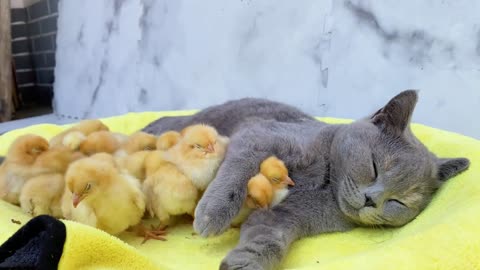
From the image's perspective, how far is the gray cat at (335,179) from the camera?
1.29 meters

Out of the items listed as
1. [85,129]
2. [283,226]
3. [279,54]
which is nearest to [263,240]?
[283,226]

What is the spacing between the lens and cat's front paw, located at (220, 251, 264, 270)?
1.08 m

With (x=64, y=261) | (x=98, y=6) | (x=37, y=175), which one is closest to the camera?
(x=64, y=261)

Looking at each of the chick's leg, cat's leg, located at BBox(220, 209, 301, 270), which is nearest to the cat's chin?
cat's leg, located at BBox(220, 209, 301, 270)

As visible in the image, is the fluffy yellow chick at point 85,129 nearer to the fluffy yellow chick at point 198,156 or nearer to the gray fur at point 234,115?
the gray fur at point 234,115

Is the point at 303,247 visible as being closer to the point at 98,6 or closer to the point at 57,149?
the point at 57,149

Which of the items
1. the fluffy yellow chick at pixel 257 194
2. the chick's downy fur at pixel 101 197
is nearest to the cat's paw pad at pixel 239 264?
the fluffy yellow chick at pixel 257 194

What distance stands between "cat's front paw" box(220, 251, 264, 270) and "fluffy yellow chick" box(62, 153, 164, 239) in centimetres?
34

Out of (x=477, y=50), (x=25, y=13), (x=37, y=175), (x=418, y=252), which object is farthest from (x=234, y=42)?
(x=25, y=13)

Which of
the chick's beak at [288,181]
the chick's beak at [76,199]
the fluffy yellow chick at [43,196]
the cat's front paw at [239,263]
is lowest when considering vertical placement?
the fluffy yellow chick at [43,196]

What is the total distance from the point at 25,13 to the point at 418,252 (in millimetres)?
4371

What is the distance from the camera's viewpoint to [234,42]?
8.66 ft

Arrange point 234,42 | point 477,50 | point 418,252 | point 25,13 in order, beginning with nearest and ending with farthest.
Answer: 1. point 418,252
2. point 477,50
3. point 234,42
4. point 25,13

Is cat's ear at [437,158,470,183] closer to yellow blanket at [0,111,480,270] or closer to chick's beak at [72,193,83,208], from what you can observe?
yellow blanket at [0,111,480,270]
